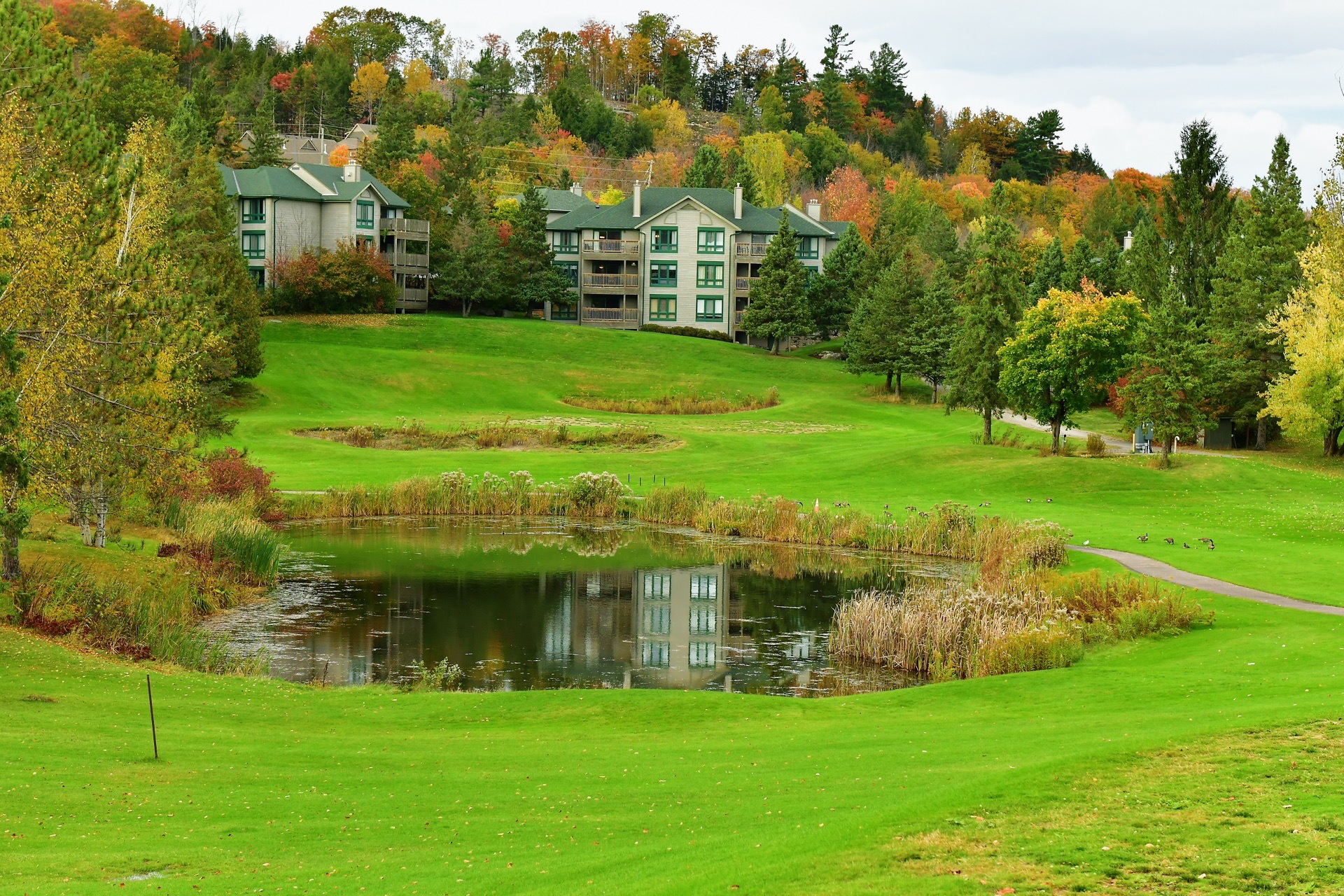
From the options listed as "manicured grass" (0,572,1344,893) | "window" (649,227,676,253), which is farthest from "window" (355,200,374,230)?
"manicured grass" (0,572,1344,893)

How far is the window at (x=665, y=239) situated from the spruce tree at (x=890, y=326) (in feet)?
70.1

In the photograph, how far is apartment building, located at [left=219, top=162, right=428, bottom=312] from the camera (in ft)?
299

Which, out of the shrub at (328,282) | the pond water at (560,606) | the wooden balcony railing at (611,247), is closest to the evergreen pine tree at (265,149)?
the shrub at (328,282)

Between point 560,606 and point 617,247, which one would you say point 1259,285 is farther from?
point 617,247

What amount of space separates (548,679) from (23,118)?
14.9 metres

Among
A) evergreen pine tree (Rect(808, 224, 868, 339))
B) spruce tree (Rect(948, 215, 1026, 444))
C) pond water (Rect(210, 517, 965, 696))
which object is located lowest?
pond water (Rect(210, 517, 965, 696))

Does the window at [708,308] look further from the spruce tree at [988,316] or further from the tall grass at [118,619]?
the tall grass at [118,619]

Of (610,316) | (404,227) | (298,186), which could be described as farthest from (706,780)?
(610,316)

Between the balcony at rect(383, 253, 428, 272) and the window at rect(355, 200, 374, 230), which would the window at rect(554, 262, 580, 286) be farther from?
the window at rect(355, 200, 374, 230)

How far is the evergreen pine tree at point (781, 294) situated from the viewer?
92.0 metres

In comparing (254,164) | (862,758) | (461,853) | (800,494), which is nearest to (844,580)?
(800,494)

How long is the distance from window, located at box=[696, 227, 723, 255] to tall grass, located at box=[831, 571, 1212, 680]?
238 feet

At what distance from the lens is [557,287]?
325 feet

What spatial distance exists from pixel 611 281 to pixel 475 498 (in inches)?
2250
